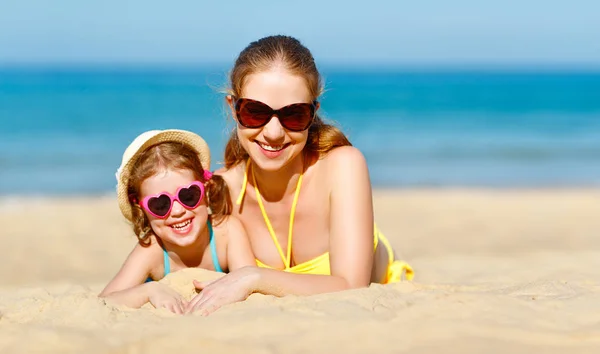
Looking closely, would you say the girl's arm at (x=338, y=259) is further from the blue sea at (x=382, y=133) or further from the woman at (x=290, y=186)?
the blue sea at (x=382, y=133)

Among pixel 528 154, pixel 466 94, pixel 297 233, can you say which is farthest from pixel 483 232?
pixel 466 94

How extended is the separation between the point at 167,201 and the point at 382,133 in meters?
16.2

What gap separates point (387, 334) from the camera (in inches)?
114

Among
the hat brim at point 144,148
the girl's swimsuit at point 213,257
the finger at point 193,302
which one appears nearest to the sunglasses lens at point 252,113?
the hat brim at point 144,148

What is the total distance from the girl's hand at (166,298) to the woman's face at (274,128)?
871 mm

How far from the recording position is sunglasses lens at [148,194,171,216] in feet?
13.5

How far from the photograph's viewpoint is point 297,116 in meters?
4.03

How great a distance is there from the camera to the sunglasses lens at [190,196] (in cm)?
414

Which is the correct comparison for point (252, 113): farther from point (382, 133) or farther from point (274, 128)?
point (382, 133)

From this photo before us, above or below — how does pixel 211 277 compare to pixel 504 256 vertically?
above

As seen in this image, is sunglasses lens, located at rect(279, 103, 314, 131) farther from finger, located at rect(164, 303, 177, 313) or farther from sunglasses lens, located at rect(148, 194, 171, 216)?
finger, located at rect(164, 303, 177, 313)

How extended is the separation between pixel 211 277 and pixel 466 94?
3465cm

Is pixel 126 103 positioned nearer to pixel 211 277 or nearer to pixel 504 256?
pixel 504 256

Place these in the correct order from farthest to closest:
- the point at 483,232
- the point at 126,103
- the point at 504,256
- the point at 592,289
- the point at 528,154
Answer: the point at 126,103, the point at 528,154, the point at 483,232, the point at 504,256, the point at 592,289
